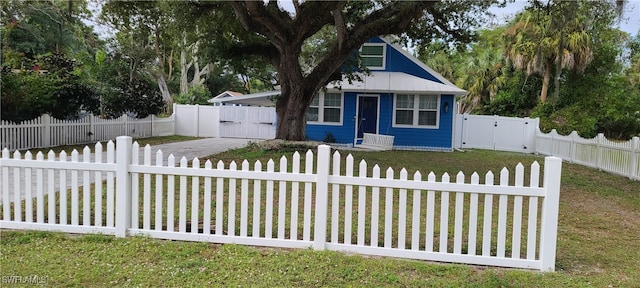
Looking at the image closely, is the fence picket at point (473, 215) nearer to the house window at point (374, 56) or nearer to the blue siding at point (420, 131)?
the blue siding at point (420, 131)

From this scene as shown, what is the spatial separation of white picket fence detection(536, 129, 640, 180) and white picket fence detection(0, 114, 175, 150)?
1471cm

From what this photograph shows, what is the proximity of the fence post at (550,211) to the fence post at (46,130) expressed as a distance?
512 inches

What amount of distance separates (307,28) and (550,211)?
394 inches

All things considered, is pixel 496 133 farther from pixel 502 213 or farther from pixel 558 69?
pixel 502 213

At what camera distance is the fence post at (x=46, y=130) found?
12664mm

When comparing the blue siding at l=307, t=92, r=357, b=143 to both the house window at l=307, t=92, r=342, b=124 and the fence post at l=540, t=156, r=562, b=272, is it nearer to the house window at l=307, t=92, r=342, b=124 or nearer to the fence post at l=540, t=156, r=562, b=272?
the house window at l=307, t=92, r=342, b=124

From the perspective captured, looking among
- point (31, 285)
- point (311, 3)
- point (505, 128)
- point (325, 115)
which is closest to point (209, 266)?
point (31, 285)

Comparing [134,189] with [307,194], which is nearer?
[307,194]

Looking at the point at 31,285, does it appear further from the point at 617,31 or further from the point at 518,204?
the point at 617,31

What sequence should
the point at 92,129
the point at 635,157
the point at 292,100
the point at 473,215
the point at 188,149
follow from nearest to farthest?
the point at 473,215 → the point at 635,157 → the point at 292,100 → the point at 188,149 → the point at 92,129

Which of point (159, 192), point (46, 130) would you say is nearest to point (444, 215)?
point (159, 192)

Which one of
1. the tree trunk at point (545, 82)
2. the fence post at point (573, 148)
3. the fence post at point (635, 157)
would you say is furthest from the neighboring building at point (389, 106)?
the tree trunk at point (545, 82)

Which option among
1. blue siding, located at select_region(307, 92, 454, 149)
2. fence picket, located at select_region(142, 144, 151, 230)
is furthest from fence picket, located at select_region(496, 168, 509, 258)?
blue siding, located at select_region(307, 92, 454, 149)

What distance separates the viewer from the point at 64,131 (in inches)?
533
